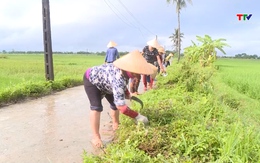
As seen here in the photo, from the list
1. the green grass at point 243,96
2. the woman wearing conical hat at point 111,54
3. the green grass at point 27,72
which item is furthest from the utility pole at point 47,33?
the green grass at point 243,96

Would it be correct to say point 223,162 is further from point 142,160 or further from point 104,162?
point 104,162

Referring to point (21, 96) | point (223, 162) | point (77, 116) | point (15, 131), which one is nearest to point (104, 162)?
point (223, 162)

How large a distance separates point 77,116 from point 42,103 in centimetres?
159

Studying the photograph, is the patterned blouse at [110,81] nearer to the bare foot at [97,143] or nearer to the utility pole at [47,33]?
the bare foot at [97,143]

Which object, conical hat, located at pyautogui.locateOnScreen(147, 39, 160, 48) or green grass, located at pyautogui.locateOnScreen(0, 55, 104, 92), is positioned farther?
green grass, located at pyautogui.locateOnScreen(0, 55, 104, 92)

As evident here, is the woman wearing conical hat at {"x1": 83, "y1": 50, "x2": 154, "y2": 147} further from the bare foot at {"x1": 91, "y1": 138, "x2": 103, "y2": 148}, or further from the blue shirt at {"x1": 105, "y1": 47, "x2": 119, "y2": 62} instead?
the blue shirt at {"x1": 105, "y1": 47, "x2": 119, "y2": 62}

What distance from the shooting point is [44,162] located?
2.89m

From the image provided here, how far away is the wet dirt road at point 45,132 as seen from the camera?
3.07 metres

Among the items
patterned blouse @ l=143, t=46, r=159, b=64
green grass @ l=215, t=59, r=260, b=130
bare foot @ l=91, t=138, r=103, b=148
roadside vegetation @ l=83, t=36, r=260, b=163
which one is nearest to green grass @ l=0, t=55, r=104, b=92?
patterned blouse @ l=143, t=46, r=159, b=64

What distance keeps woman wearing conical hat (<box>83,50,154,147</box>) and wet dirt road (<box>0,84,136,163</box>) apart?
0.38 metres

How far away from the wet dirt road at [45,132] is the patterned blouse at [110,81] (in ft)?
2.28

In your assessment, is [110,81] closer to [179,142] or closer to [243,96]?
[179,142]

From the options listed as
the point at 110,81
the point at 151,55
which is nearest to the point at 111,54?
the point at 151,55

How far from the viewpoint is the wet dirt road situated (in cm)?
307
